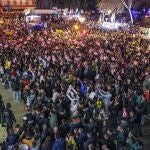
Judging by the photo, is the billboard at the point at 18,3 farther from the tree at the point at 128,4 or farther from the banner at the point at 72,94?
the banner at the point at 72,94

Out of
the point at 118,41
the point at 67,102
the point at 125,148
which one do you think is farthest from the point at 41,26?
the point at 125,148

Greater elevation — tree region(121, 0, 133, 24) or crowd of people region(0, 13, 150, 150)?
crowd of people region(0, 13, 150, 150)

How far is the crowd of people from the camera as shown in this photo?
44.1 ft

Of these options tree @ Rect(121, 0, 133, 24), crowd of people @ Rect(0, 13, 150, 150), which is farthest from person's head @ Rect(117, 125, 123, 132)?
tree @ Rect(121, 0, 133, 24)

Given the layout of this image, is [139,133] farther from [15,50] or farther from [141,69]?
[15,50]

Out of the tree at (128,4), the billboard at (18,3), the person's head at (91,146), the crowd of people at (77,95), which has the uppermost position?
the person's head at (91,146)

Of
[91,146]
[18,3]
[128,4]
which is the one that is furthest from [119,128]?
[18,3]

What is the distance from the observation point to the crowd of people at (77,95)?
13445mm

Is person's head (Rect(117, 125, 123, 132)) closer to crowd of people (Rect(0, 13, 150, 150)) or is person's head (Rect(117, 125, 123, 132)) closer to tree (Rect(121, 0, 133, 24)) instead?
crowd of people (Rect(0, 13, 150, 150))

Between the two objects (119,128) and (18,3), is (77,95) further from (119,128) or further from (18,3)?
(18,3)

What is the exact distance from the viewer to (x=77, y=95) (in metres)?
17.7

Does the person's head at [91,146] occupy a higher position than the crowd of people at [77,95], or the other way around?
the person's head at [91,146]

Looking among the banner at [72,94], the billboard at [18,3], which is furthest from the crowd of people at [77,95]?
the billboard at [18,3]

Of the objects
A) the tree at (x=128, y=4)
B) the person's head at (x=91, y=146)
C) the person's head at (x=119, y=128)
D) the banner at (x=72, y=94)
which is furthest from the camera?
the tree at (x=128, y=4)
